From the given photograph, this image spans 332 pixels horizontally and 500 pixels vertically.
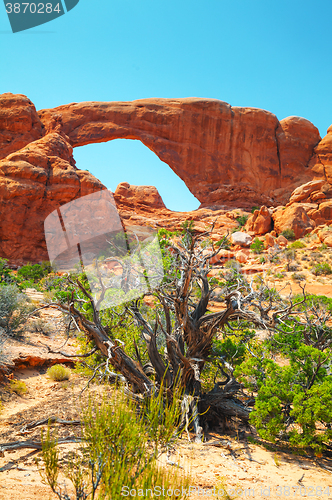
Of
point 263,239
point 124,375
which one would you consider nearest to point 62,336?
point 124,375

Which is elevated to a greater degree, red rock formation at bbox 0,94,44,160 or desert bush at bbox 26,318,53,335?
red rock formation at bbox 0,94,44,160

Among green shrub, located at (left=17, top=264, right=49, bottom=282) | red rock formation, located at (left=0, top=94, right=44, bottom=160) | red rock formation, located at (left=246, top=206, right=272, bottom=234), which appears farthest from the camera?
red rock formation, located at (left=0, top=94, right=44, bottom=160)

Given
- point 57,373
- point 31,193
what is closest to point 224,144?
point 31,193

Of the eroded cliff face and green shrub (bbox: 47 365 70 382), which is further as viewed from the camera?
the eroded cliff face

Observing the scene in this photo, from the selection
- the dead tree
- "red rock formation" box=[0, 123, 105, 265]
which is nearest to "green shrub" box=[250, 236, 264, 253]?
"red rock formation" box=[0, 123, 105, 265]

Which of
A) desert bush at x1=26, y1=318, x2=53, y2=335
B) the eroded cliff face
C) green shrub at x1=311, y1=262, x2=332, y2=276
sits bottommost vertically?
desert bush at x1=26, y1=318, x2=53, y2=335

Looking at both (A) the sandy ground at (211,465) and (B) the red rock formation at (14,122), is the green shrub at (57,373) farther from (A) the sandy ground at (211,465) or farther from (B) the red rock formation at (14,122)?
(B) the red rock formation at (14,122)

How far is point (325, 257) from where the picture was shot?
705 inches

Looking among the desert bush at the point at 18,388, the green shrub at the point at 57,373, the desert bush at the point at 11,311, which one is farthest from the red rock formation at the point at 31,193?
the desert bush at the point at 18,388

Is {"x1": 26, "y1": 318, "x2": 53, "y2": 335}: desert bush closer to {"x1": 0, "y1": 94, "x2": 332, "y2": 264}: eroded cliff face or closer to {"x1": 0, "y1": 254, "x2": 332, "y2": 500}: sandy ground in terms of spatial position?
{"x1": 0, "y1": 254, "x2": 332, "y2": 500}: sandy ground

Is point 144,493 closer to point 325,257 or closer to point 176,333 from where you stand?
point 176,333

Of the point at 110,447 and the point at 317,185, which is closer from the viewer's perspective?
the point at 110,447

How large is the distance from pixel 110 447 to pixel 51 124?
29.6 metres

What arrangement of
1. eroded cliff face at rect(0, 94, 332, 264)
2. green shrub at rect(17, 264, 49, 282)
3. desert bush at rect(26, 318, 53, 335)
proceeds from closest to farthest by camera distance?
desert bush at rect(26, 318, 53, 335) → green shrub at rect(17, 264, 49, 282) → eroded cliff face at rect(0, 94, 332, 264)
